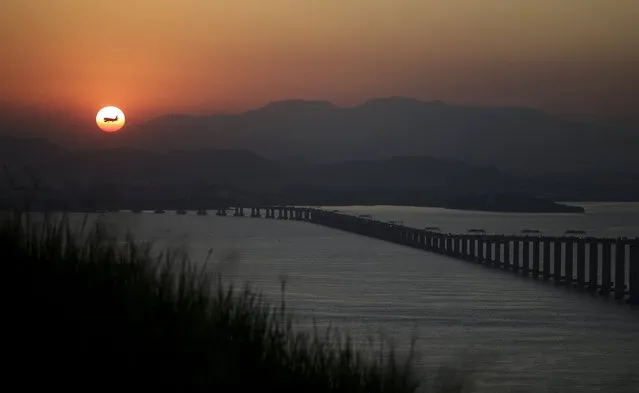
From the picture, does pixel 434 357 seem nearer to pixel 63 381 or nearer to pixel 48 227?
pixel 48 227

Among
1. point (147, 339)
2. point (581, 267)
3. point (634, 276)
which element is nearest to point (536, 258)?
point (581, 267)

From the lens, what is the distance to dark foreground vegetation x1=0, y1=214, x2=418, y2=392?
30.2ft

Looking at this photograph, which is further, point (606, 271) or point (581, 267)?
point (581, 267)

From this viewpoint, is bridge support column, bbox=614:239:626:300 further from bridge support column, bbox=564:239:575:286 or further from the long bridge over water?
bridge support column, bbox=564:239:575:286

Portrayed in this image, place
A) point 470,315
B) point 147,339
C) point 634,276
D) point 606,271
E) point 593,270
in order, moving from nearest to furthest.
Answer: point 147,339, point 470,315, point 634,276, point 606,271, point 593,270

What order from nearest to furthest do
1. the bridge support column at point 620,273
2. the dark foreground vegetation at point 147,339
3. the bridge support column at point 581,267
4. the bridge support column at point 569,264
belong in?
1. the dark foreground vegetation at point 147,339
2. the bridge support column at point 620,273
3. the bridge support column at point 581,267
4. the bridge support column at point 569,264

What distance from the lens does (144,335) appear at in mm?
9898

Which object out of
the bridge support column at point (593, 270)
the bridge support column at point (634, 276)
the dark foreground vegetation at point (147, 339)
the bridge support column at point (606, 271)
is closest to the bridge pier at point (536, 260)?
the bridge support column at point (593, 270)

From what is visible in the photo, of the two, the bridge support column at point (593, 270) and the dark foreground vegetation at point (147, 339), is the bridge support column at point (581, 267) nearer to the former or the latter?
the bridge support column at point (593, 270)

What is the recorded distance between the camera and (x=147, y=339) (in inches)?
385

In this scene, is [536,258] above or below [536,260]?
above

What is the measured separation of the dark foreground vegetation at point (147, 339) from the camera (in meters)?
9.20

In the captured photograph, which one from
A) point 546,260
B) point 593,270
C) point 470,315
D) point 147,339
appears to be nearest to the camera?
point 147,339

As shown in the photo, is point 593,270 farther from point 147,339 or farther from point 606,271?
→ point 147,339
